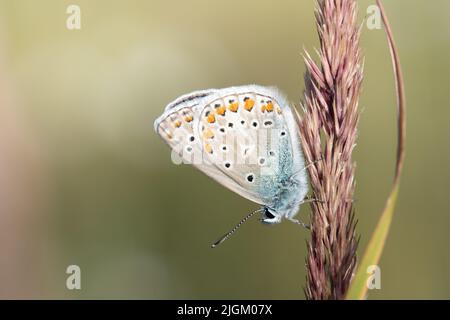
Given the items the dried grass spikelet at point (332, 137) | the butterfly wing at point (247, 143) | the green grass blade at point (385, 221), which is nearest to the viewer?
the green grass blade at point (385, 221)

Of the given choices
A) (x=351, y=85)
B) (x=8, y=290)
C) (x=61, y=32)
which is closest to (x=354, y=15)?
(x=351, y=85)

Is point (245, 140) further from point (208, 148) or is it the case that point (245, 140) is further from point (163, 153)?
point (163, 153)

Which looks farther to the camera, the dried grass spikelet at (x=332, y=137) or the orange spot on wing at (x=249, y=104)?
the orange spot on wing at (x=249, y=104)

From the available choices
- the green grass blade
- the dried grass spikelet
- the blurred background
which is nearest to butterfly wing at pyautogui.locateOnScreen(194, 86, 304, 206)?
the dried grass spikelet

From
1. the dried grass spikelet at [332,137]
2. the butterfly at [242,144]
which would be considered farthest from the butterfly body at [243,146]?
the dried grass spikelet at [332,137]

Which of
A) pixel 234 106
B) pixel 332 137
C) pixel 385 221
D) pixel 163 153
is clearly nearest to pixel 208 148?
pixel 234 106

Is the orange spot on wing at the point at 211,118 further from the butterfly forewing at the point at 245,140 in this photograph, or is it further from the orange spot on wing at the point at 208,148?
the orange spot on wing at the point at 208,148

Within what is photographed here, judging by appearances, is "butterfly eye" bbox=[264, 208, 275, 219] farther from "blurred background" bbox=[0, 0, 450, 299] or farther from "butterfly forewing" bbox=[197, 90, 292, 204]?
"blurred background" bbox=[0, 0, 450, 299]
